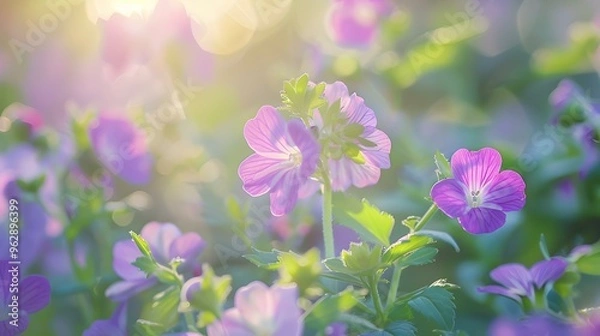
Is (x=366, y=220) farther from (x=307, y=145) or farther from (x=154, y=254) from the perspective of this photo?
(x=154, y=254)

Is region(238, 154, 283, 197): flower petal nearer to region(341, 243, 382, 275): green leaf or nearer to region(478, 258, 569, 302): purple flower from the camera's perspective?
region(341, 243, 382, 275): green leaf

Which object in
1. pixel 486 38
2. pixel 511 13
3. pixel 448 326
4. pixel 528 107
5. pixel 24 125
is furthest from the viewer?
pixel 511 13

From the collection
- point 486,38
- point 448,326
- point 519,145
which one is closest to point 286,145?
point 448,326

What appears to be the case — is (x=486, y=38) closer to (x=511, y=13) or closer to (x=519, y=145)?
(x=511, y=13)

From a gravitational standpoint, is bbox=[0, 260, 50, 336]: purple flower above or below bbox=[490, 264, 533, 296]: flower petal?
below

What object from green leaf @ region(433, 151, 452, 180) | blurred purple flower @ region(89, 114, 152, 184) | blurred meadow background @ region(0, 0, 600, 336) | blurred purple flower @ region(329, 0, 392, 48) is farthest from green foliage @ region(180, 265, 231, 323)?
blurred purple flower @ region(329, 0, 392, 48)

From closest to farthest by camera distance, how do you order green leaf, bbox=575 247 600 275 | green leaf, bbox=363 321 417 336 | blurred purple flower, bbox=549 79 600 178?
green leaf, bbox=363 321 417 336
green leaf, bbox=575 247 600 275
blurred purple flower, bbox=549 79 600 178

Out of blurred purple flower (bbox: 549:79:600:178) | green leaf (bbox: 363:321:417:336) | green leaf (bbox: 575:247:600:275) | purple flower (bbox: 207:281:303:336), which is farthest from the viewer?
blurred purple flower (bbox: 549:79:600:178)
